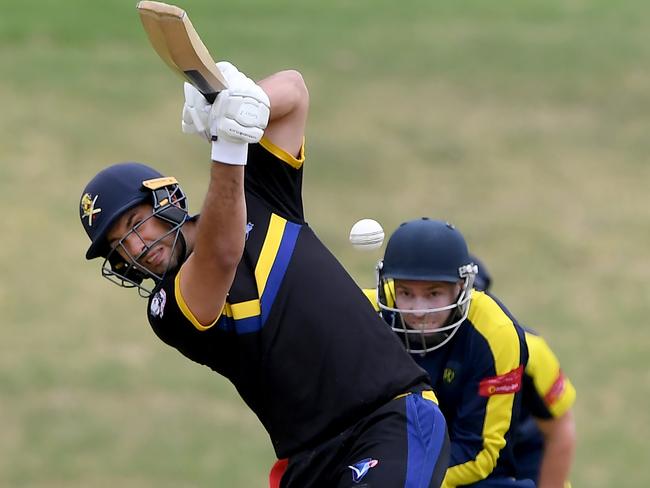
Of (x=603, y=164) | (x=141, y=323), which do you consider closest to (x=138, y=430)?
(x=141, y=323)

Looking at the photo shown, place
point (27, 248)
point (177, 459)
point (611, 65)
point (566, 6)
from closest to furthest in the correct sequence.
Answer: point (177, 459) → point (27, 248) → point (611, 65) → point (566, 6)

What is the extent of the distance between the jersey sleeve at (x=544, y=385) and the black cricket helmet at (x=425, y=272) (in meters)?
0.35

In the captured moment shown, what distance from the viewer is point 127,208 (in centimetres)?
464

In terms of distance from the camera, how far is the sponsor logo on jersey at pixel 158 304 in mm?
4429

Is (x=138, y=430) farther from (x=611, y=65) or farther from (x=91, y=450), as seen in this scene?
(x=611, y=65)

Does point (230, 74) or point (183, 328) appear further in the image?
point (183, 328)

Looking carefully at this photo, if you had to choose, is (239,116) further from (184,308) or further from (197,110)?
(184,308)

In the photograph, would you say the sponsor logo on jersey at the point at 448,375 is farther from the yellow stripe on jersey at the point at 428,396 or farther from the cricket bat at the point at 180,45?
the cricket bat at the point at 180,45

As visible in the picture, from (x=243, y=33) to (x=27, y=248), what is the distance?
6746mm

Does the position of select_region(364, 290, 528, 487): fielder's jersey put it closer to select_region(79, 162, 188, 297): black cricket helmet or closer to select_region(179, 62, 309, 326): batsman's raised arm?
select_region(79, 162, 188, 297): black cricket helmet

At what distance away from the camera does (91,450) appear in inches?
413

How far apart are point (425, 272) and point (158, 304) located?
4.33 feet

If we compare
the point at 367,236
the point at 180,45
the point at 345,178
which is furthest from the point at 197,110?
the point at 345,178

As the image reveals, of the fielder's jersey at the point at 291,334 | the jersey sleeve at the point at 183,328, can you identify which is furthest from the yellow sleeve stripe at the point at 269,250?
the jersey sleeve at the point at 183,328
